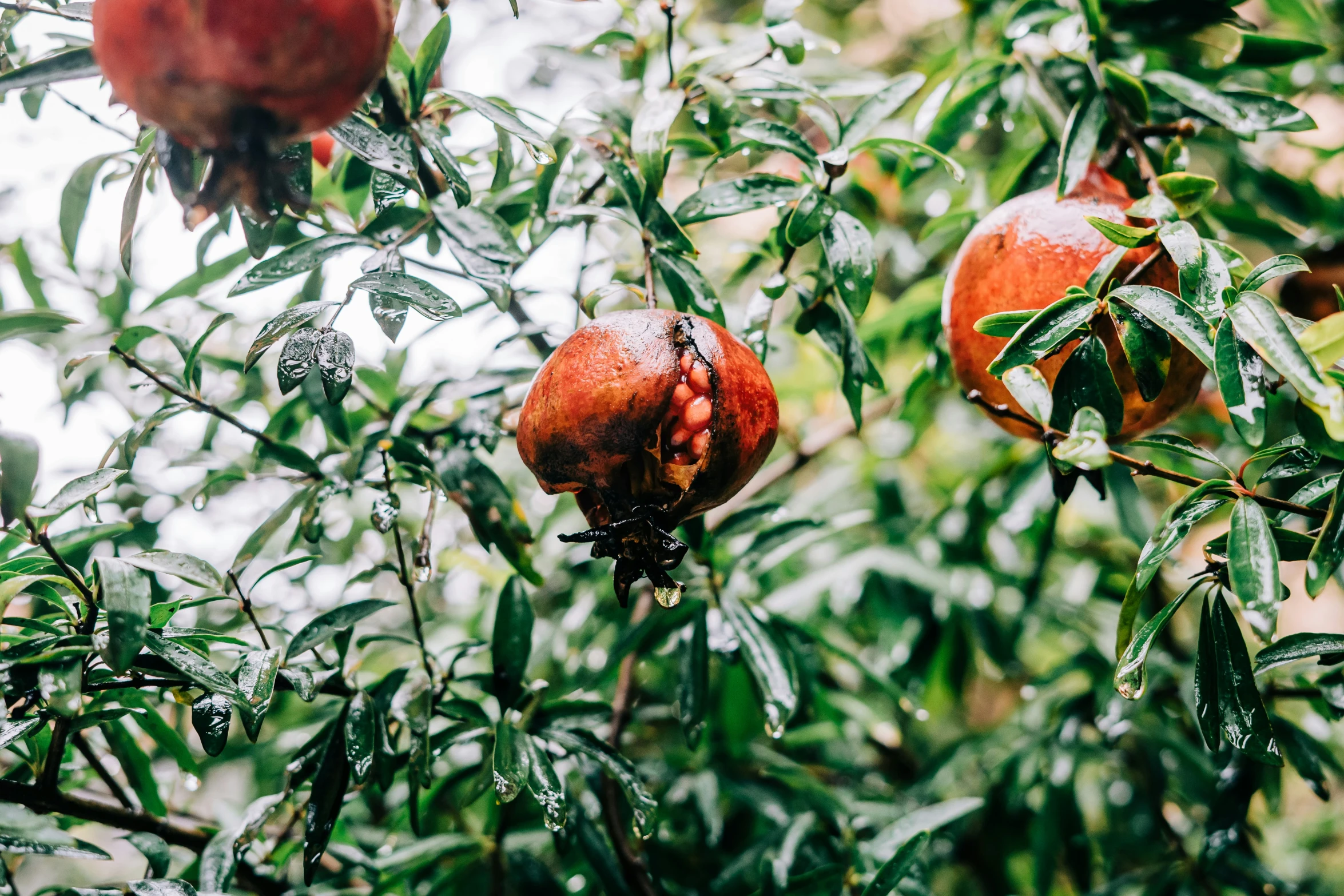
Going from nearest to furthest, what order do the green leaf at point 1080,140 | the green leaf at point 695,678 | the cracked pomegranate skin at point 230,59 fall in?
the cracked pomegranate skin at point 230,59 < the green leaf at point 1080,140 < the green leaf at point 695,678

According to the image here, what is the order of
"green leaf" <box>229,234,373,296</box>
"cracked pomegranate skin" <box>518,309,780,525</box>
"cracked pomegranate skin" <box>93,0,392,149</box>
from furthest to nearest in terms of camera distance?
1. "green leaf" <box>229,234,373,296</box>
2. "cracked pomegranate skin" <box>518,309,780,525</box>
3. "cracked pomegranate skin" <box>93,0,392,149</box>

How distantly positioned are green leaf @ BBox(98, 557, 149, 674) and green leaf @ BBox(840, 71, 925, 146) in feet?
2.41

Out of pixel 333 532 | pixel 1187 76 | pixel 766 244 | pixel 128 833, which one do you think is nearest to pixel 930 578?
pixel 766 244

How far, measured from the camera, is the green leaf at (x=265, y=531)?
81 centimetres

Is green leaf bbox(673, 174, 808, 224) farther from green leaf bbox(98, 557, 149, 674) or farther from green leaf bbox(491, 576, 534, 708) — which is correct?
green leaf bbox(98, 557, 149, 674)

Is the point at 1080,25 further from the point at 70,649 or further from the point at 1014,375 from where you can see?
the point at 70,649

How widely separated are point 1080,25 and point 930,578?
0.76 m

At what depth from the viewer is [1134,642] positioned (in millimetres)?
627

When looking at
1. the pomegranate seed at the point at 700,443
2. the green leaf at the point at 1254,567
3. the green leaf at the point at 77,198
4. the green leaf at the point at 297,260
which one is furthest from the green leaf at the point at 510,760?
the green leaf at the point at 77,198

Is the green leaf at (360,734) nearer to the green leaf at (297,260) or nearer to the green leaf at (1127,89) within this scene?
the green leaf at (297,260)

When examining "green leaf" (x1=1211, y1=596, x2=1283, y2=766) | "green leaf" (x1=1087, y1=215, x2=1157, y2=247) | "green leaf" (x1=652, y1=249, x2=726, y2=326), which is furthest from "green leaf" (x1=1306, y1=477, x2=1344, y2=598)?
"green leaf" (x1=652, y1=249, x2=726, y2=326)

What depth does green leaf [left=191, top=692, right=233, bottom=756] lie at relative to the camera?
25.9 inches

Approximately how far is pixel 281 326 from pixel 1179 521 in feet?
2.26

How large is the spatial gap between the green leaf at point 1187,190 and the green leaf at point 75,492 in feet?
2.96
